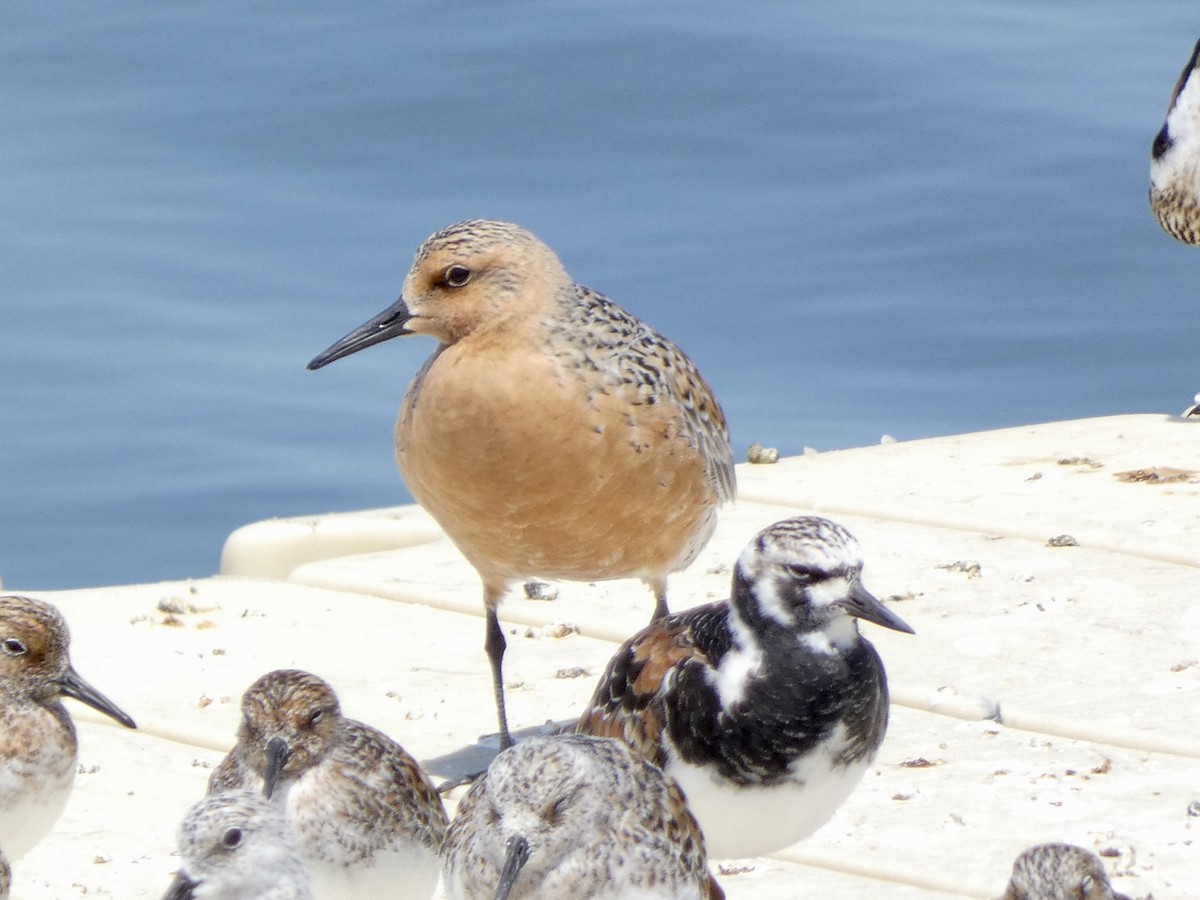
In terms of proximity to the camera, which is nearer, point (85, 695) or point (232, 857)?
point (232, 857)

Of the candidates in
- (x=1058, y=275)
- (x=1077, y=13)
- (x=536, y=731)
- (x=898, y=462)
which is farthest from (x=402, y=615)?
(x=1077, y=13)

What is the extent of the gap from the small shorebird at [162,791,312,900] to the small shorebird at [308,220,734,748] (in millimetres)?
1326

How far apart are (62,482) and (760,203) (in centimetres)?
365

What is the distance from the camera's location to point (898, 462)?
7.08 m

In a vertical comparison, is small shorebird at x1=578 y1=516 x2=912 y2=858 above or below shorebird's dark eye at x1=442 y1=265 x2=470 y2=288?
below

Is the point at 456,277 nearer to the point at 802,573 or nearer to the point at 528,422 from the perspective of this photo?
the point at 528,422

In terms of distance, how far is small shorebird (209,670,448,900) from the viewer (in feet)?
13.8

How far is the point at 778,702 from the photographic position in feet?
13.9

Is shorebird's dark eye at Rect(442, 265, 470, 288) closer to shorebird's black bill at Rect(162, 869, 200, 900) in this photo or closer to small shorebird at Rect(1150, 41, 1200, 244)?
shorebird's black bill at Rect(162, 869, 200, 900)

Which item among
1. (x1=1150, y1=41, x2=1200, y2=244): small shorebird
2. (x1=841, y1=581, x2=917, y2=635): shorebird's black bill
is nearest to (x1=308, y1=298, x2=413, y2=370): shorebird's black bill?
(x1=841, y1=581, x2=917, y2=635): shorebird's black bill

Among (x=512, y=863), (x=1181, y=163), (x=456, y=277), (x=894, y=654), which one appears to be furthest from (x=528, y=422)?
(x=1181, y=163)

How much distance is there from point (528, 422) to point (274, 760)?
3.54ft

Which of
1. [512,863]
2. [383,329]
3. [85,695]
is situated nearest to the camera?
[512,863]

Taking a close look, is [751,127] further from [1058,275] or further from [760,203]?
[1058,275]
